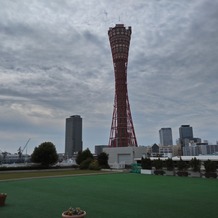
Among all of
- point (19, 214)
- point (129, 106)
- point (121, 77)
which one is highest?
point (121, 77)

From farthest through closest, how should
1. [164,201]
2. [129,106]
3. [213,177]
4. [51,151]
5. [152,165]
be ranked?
1. [129,106]
2. [51,151]
3. [152,165]
4. [213,177]
5. [164,201]

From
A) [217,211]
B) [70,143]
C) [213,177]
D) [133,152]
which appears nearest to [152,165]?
[213,177]

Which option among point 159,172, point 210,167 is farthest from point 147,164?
point 210,167

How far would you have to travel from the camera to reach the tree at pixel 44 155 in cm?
5422

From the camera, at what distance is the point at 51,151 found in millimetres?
55062

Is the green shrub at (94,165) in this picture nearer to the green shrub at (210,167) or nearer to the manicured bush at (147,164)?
the manicured bush at (147,164)

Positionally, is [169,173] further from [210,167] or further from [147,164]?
[210,167]

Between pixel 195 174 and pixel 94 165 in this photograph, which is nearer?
pixel 195 174

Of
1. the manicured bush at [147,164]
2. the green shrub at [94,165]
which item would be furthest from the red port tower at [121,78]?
the manicured bush at [147,164]

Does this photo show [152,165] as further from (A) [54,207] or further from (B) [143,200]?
(A) [54,207]

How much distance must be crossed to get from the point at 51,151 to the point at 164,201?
4446 cm

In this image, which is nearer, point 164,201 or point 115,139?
point 164,201

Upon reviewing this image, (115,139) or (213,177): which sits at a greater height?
(115,139)

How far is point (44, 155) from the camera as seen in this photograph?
178 ft
